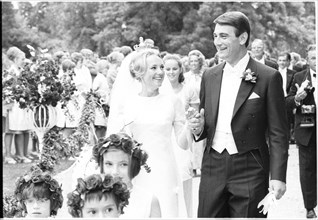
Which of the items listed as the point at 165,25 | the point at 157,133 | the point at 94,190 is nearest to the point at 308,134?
the point at 157,133

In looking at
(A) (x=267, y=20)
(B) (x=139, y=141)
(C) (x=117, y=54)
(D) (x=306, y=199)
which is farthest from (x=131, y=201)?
(A) (x=267, y=20)

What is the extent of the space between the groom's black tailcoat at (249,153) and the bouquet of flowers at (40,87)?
4.28 metres

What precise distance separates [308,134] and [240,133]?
3624mm

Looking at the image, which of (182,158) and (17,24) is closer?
(182,158)

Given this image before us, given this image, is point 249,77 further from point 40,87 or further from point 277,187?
point 40,87

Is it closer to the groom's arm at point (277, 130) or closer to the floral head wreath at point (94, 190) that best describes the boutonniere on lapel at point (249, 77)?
the groom's arm at point (277, 130)

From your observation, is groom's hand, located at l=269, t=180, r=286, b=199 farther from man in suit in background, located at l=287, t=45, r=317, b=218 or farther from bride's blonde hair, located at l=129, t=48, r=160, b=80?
man in suit in background, located at l=287, t=45, r=317, b=218

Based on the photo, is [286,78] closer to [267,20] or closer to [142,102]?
[142,102]

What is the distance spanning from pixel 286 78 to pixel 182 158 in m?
→ 5.14

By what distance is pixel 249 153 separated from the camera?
179 inches

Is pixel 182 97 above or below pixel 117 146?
above

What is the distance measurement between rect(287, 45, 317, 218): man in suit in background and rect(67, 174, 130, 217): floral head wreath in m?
4.01

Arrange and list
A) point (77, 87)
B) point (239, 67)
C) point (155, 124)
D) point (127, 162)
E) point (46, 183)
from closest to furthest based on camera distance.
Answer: point (239, 67), point (46, 183), point (127, 162), point (155, 124), point (77, 87)

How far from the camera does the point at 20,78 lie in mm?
8641
